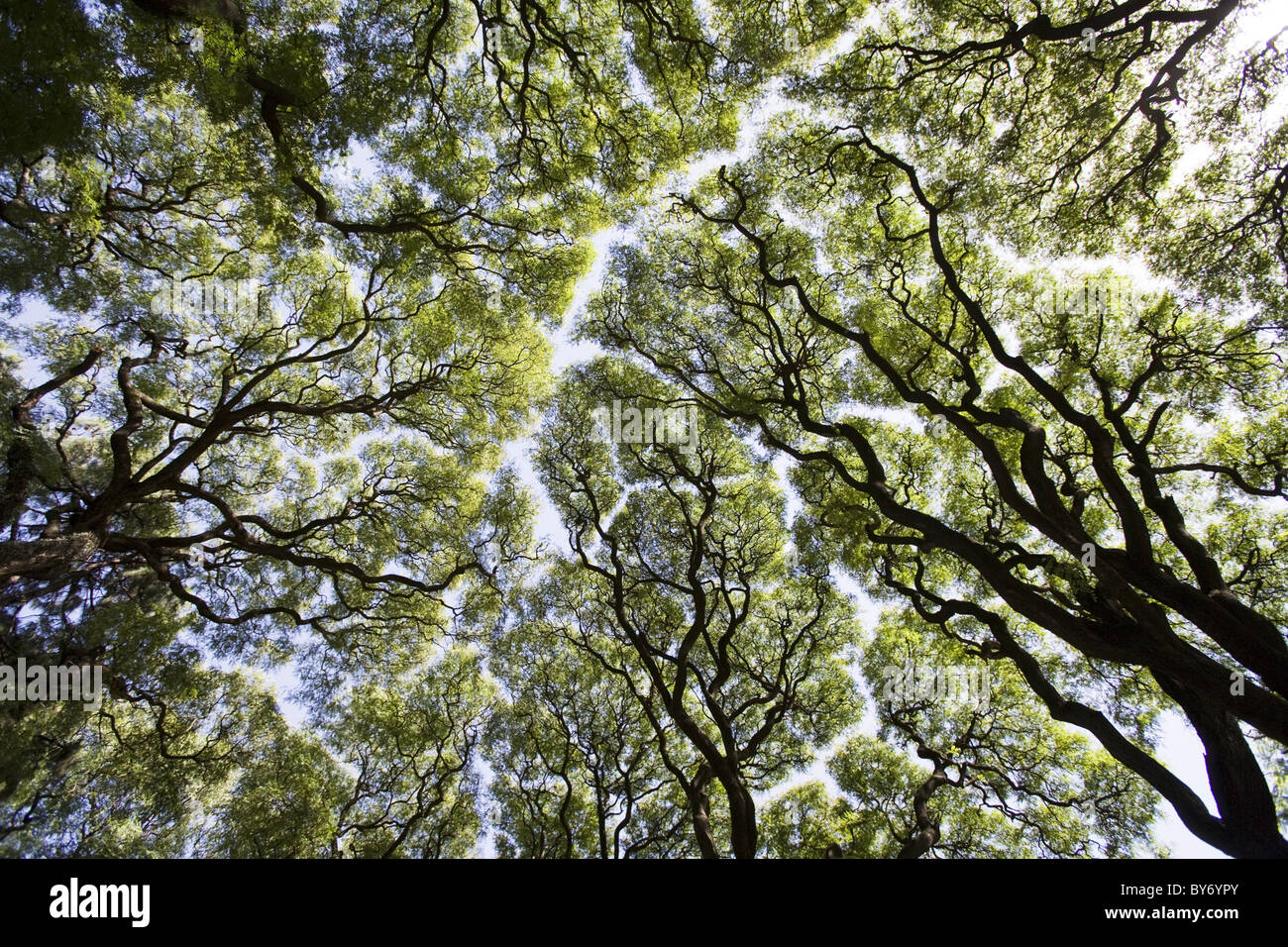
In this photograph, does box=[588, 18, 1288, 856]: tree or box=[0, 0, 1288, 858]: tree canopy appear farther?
box=[0, 0, 1288, 858]: tree canopy

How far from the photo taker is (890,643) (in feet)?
42.7

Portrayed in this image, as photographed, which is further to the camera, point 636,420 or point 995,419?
point 636,420

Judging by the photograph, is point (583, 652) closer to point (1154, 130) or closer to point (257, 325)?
point (257, 325)

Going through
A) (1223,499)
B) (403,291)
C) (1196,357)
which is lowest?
(1223,499)

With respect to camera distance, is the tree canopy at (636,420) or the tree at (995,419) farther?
the tree canopy at (636,420)

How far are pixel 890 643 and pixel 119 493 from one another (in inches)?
613

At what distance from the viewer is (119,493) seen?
376 inches

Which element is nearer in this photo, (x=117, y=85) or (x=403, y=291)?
(x=117, y=85)

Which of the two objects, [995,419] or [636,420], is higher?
[636,420]
